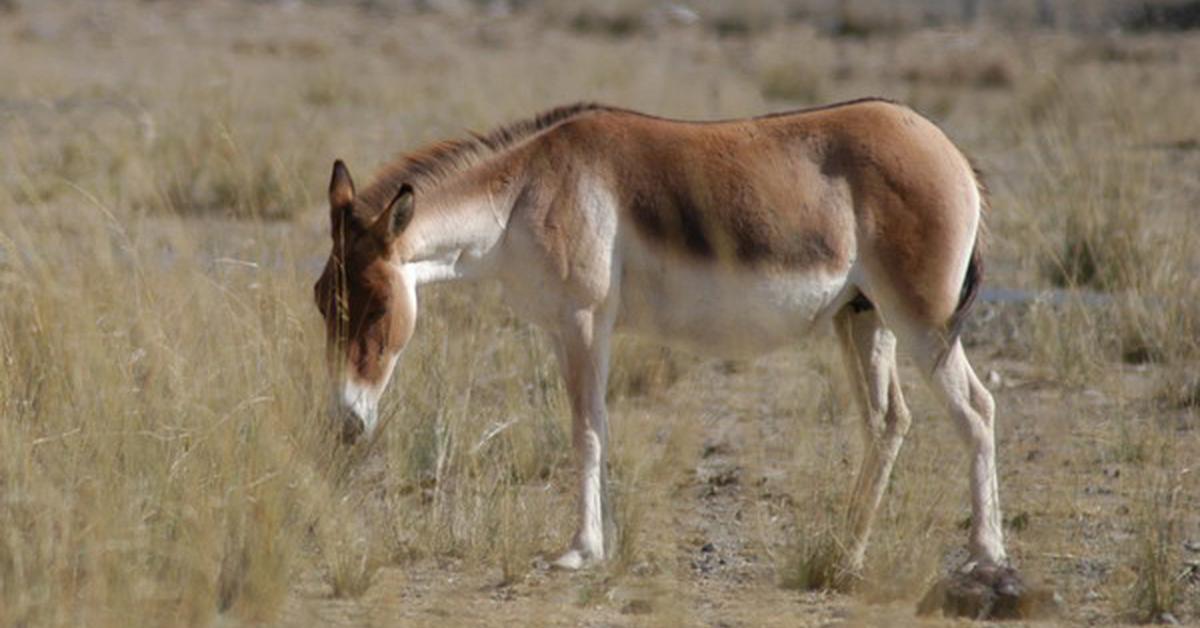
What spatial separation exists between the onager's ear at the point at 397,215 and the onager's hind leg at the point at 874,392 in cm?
181

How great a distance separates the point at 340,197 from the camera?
27.3 ft

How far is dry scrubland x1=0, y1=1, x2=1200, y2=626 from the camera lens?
24.8 ft

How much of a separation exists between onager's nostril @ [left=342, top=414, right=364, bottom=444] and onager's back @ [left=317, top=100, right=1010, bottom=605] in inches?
3.7

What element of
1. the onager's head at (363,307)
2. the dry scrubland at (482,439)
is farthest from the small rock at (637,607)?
the onager's head at (363,307)

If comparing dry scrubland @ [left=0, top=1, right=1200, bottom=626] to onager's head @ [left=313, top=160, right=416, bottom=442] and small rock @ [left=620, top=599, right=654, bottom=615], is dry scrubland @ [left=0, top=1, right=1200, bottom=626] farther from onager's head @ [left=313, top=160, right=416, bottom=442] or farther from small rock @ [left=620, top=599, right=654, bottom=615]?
onager's head @ [left=313, top=160, right=416, bottom=442]

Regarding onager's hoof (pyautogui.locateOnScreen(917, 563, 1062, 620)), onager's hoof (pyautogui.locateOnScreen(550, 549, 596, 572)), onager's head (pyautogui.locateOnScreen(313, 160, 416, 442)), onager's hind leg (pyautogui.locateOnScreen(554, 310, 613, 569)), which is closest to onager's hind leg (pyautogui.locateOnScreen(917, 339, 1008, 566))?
onager's hoof (pyautogui.locateOnScreen(917, 563, 1062, 620))

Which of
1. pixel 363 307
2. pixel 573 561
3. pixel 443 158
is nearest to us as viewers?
pixel 363 307

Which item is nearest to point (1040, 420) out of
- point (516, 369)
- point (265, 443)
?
point (516, 369)

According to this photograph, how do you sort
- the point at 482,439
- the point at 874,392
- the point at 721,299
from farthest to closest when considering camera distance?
the point at 482,439 → the point at 874,392 → the point at 721,299

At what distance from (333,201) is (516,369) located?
134 inches

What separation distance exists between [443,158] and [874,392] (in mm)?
1902

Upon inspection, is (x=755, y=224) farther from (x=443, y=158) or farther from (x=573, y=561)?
(x=573, y=561)

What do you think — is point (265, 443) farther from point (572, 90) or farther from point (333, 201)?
point (572, 90)

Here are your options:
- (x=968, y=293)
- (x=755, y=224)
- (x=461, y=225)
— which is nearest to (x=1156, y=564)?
(x=968, y=293)
